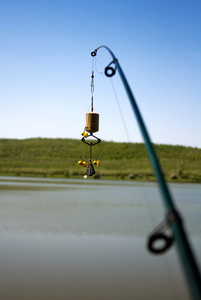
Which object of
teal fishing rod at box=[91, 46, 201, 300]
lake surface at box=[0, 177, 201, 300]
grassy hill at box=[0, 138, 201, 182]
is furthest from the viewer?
grassy hill at box=[0, 138, 201, 182]

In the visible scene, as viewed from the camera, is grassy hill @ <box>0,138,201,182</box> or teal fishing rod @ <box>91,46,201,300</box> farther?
grassy hill @ <box>0,138,201,182</box>

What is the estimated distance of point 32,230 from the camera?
11.2 m

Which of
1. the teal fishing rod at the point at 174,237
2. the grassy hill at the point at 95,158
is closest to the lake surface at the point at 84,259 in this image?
the teal fishing rod at the point at 174,237

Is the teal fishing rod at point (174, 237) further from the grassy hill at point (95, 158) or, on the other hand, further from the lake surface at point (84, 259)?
the grassy hill at point (95, 158)

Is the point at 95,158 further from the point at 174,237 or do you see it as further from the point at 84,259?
the point at 174,237

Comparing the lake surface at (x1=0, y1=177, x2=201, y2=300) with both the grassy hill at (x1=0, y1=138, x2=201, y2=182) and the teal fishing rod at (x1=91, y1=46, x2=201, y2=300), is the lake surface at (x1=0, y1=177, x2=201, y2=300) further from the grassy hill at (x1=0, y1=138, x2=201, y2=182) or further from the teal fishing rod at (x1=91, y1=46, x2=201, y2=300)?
the grassy hill at (x1=0, y1=138, x2=201, y2=182)

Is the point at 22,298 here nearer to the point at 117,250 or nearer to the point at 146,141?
the point at 117,250

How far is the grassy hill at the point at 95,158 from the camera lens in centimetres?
4503

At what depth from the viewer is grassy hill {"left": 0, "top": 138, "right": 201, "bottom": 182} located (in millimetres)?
45031

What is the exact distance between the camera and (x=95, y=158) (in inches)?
1897

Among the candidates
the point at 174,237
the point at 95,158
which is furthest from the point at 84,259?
the point at 95,158

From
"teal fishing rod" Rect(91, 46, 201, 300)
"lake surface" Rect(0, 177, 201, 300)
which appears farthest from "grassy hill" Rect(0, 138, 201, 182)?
"teal fishing rod" Rect(91, 46, 201, 300)

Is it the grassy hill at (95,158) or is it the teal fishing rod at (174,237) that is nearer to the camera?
the teal fishing rod at (174,237)

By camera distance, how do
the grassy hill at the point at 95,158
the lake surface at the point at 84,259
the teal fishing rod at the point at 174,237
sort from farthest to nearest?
the grassy hill at the point at 95,158 → the lake surface at the point at 84,259 → the teal fishing rod at the point at 174,237
